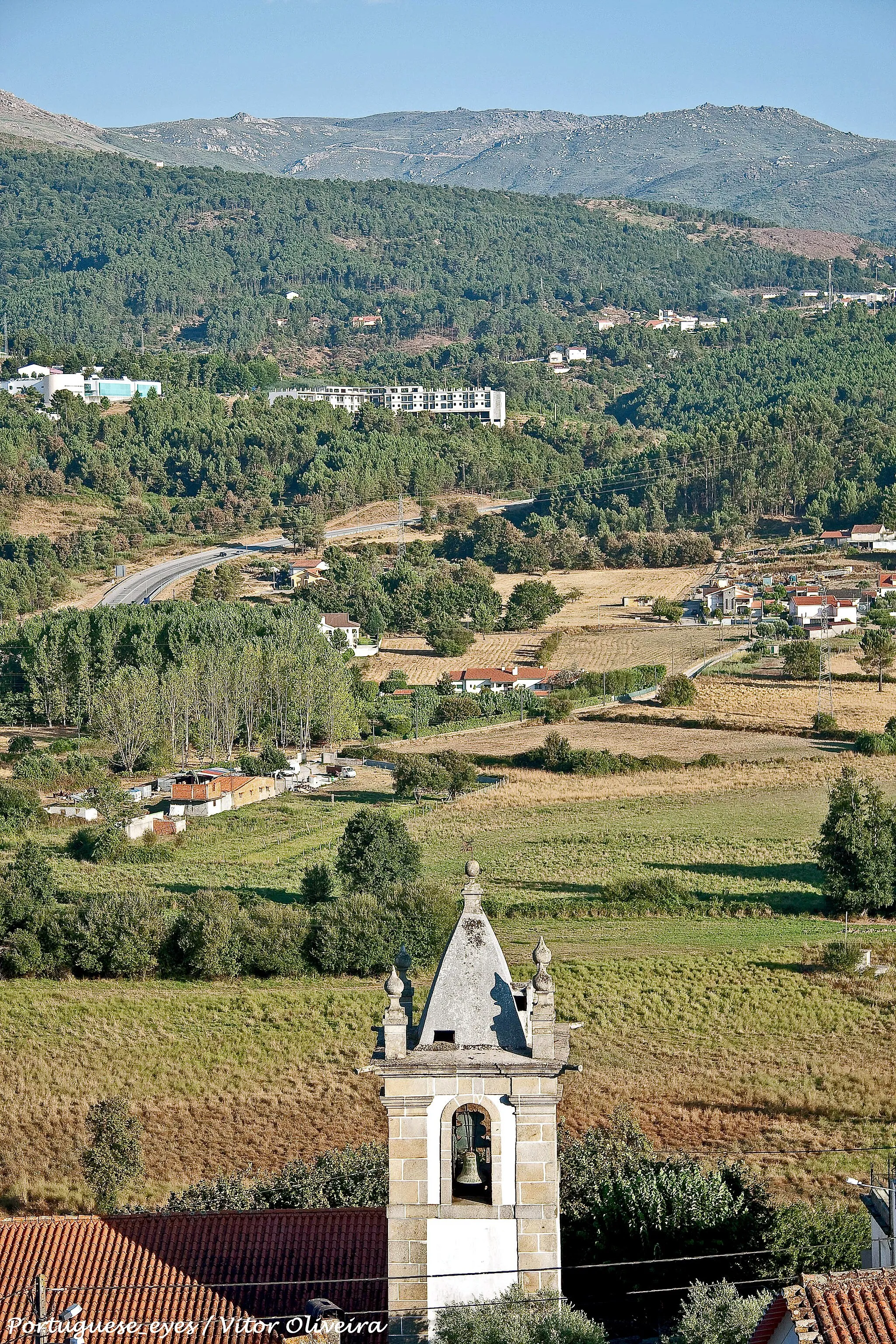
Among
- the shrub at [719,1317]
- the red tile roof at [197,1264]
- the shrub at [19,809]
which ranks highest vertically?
the red tile roof at [197,1264]

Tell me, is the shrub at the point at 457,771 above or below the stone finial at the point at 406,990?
below

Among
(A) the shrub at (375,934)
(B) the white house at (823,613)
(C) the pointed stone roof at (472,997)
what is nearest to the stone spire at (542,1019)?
(C) the pointed stone roof at (472,997)

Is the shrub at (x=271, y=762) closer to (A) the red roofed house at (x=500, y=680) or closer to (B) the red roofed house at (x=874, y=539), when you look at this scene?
(A) the red roofed house at (x=500, y=680)

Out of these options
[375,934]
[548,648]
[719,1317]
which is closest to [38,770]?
[375,934]

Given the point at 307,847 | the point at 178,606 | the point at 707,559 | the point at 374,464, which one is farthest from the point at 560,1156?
the point at 374,464

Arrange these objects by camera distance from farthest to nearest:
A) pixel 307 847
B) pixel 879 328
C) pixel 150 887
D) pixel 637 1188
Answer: pixel 879 328, pixel 307 847, pixel 150 887, pixel 637 1188

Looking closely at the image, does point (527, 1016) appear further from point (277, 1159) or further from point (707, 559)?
point (707, 559)

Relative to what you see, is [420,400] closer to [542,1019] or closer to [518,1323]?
[542,1019]
